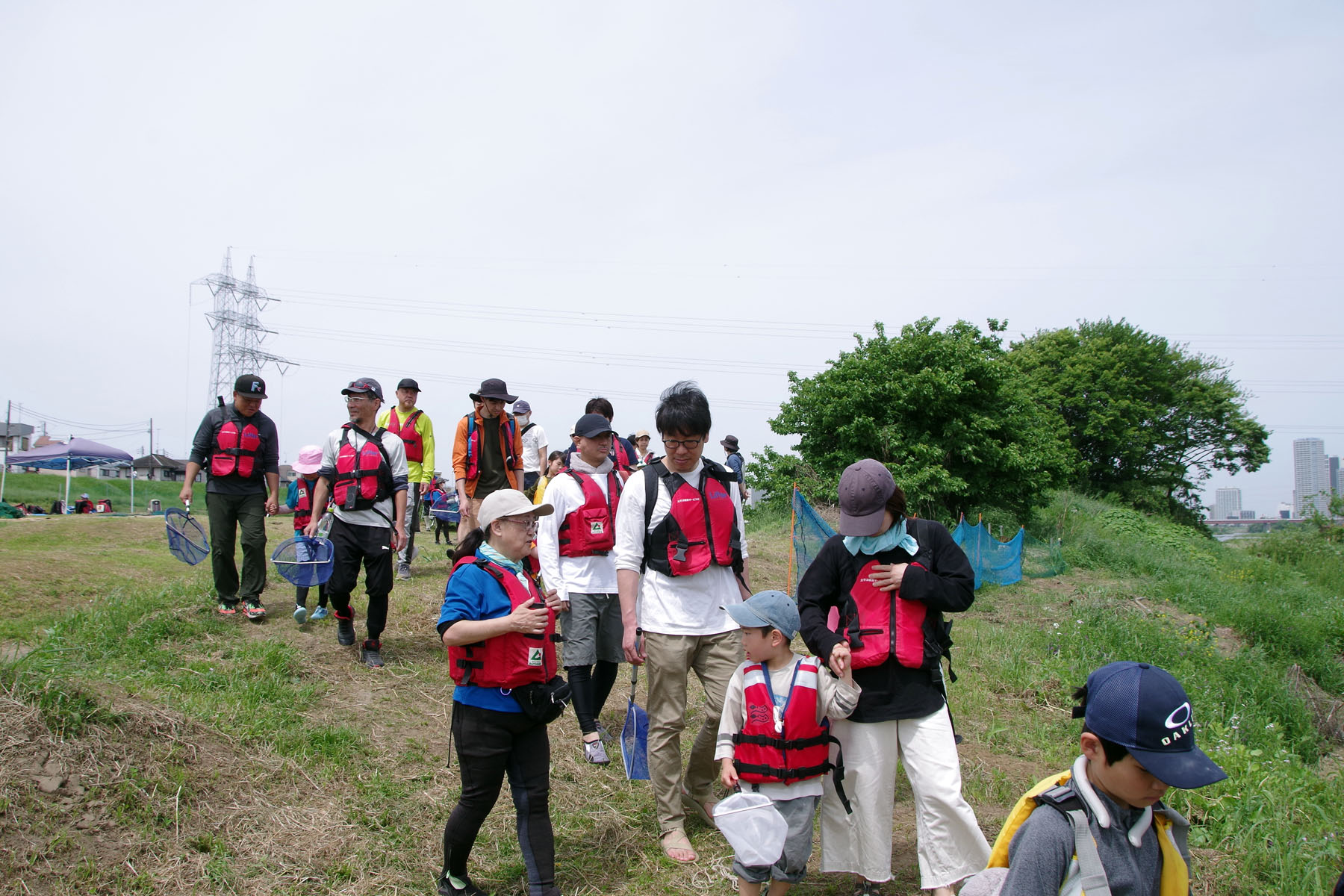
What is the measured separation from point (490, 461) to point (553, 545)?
195cm

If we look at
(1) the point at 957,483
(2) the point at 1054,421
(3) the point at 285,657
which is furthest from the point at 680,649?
(2) the point at 1054,421

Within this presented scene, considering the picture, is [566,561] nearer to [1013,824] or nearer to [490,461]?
[490,461]

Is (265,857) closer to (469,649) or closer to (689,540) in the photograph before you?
(469,649)

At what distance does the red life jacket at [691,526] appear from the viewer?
391cm

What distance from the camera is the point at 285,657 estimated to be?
5.55m

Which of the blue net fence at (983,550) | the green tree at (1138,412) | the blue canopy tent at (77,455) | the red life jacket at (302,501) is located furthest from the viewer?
the green tree at (1138,412)

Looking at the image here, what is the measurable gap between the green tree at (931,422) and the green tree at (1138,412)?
60.4 ft

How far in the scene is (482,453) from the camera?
645 cm

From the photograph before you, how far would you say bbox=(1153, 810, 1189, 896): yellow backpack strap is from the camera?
74.8 inches

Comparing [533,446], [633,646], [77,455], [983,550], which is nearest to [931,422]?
[983,550]

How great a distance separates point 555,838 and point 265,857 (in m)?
1.29

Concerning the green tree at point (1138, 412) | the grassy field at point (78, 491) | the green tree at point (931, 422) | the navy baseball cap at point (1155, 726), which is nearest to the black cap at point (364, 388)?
the navy baseball cap at point (1155, 726)

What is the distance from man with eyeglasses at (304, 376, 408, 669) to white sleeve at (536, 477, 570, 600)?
5.42ft

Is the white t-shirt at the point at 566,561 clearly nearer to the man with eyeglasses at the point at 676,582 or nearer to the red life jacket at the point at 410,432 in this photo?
the man with eyeglasses at the point at 676,582
